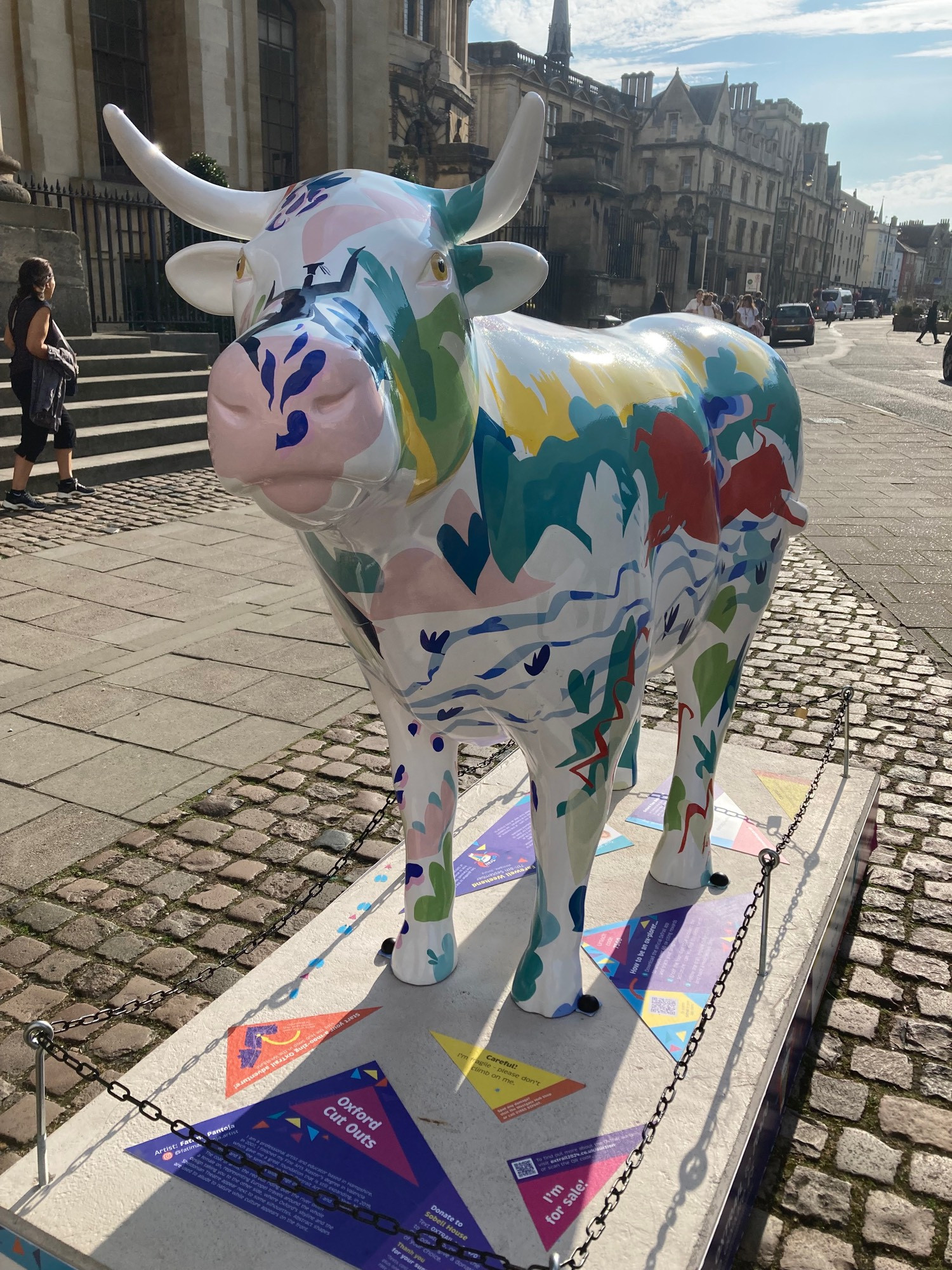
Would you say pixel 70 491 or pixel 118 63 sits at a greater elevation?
pixel 118 63

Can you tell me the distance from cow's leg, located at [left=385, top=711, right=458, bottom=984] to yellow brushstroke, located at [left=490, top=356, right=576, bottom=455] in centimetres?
82

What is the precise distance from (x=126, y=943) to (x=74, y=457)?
8.08 meters

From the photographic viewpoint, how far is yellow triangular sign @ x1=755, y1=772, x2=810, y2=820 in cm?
361

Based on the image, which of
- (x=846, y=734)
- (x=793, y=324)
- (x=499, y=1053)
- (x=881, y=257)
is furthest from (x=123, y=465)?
(x=881, y=257)

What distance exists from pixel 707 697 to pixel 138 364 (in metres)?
11.1

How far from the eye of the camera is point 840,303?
61125 mm

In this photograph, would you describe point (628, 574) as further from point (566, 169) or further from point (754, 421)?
point (566, 169)

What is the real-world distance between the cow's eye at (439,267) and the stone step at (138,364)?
10.9 metres

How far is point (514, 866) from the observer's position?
3.24 meters

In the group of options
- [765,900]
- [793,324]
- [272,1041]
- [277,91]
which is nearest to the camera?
[272,1041]

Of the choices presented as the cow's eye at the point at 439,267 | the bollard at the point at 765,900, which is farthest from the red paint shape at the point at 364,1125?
the cow's eye at the point at 439,267

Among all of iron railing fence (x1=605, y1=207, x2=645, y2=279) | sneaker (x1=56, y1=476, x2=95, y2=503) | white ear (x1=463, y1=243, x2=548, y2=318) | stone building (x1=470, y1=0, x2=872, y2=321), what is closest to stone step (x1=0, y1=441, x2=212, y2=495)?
sneaker (x1=56, y1=476, x2=95, y2=503)

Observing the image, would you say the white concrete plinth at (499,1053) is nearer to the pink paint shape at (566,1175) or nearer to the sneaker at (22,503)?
the pink paint shape at (566,1175)

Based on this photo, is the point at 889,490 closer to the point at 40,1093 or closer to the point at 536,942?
the point at 536,942
